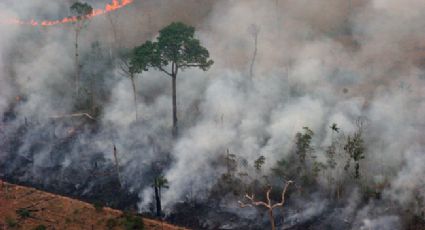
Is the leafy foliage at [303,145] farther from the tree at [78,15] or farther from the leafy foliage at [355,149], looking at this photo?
the tree at [78,15]

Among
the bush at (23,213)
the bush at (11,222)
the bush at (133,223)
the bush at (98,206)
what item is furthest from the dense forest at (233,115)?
the bush at (11,222)

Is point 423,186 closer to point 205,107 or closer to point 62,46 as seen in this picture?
point 205,107

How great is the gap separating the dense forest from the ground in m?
1.58

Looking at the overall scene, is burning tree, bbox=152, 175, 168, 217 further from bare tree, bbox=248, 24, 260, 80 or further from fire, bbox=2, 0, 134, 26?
fire, bbox=2, 0, 134, 26

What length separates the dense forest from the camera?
43.5m

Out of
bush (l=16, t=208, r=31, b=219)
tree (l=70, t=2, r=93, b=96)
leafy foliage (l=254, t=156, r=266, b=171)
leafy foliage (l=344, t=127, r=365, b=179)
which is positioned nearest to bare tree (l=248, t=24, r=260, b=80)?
leafy foliage (l=254, t=156, r=266, b=171)

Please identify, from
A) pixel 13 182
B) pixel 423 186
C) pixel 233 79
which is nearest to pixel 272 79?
pixel 233 79

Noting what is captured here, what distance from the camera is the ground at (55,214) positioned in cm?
4406

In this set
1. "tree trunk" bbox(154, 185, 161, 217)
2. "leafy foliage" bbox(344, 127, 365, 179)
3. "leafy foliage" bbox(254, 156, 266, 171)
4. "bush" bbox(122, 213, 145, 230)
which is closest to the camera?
"leafy foliage" bbox(344, 127, 365, 179)

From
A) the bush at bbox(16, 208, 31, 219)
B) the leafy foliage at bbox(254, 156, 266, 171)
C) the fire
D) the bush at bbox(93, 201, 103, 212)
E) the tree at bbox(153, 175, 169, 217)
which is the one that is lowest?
the bush at bbox(16, 208, 31, 219)

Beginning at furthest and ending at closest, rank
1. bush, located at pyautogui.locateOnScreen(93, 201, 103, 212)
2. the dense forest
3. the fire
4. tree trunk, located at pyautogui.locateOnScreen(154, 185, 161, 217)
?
the fire, bush, located at pyautogui.locateOnScreen(93, 201, 103, 212), tree trunk, located at pyautogui.locateOnScreen(154, 185, 161, 217), the dense forest

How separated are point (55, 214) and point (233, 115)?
21015 mm

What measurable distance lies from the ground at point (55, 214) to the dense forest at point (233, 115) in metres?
1.58

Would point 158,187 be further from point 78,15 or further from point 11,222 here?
point 78,15
